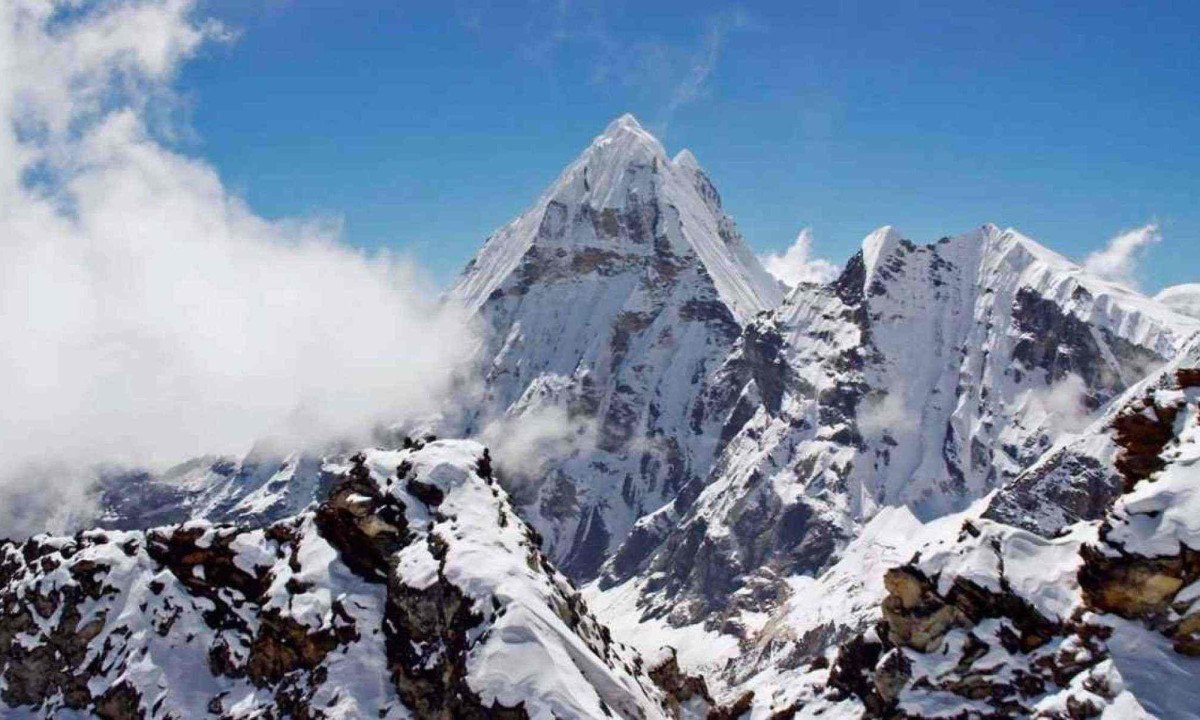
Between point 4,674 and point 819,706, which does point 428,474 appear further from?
point 4,674

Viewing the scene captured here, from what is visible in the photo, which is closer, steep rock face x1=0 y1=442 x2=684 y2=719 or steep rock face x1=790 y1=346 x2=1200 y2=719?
steep rock face x1=790 y1=346 x2=1200 y2=719

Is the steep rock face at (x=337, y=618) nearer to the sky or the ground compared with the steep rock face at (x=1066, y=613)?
nearer to the sky

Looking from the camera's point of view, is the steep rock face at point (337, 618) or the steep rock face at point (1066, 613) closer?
the steep rock face at point (1066, 613)

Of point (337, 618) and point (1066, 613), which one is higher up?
point (337, 618)

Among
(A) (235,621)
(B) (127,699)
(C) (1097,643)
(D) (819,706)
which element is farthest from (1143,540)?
(B) (127,699)

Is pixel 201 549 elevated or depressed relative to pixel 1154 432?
elevated
